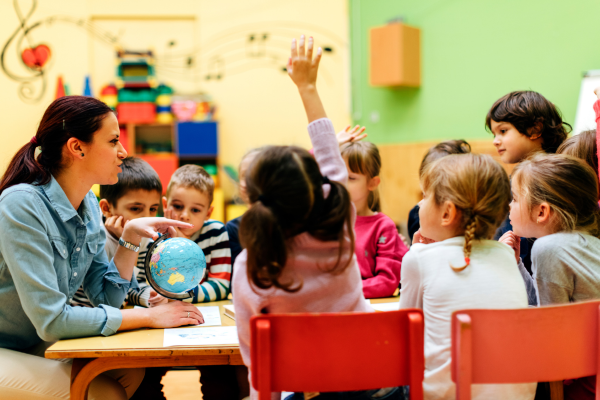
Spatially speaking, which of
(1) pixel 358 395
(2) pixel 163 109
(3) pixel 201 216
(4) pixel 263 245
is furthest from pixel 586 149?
(2) pixel 163 109

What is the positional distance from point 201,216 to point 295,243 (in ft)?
3.69

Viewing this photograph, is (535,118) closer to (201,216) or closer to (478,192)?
(478,192)

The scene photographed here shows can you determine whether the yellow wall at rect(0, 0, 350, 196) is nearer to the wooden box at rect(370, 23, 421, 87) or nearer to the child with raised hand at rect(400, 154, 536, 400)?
the wooden box at rect(370, 23, 421, 87)

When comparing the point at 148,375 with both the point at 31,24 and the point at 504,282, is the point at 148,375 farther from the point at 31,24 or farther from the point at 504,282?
the point at 31,24

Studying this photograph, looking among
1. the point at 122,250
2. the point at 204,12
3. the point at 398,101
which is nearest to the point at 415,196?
the point at 398,101

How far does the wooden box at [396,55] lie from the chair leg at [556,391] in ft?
15.8

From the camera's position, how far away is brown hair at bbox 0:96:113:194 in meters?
1.76

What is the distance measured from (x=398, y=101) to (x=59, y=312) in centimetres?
542

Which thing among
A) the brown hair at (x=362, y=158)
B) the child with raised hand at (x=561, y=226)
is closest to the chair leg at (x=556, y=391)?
the child with raised hand at (x=561, y=226)

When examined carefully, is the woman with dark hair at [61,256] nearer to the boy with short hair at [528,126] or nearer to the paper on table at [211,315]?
the paper on table at [211,315]

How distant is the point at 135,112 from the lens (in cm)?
654

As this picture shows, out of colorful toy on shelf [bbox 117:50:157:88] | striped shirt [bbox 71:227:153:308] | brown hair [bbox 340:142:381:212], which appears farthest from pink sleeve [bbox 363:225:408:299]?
colorful toy on shelf [bbox 117:50:157:88]

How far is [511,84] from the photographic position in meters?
4.88

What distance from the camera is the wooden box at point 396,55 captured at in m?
5.89
